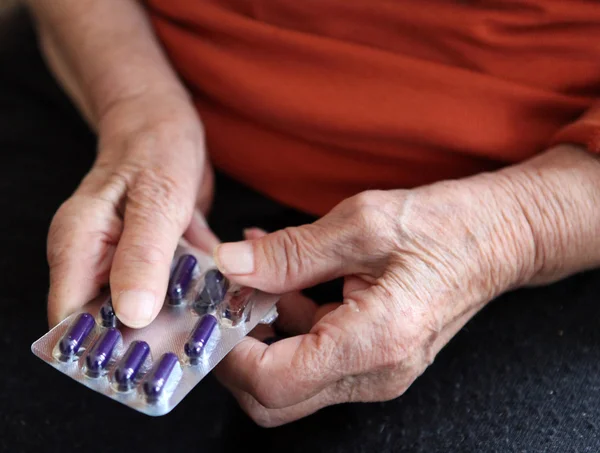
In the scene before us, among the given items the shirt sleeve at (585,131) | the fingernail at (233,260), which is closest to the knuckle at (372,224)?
the fingernail at (233,260)

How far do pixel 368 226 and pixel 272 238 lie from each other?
9 centimetres

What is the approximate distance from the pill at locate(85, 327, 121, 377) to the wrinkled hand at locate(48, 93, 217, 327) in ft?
0.07

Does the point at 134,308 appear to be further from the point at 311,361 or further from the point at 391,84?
the point at 391,84

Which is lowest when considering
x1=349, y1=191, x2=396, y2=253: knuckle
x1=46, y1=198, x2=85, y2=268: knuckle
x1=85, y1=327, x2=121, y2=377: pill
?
x1=85, y1=327, x2=121, y2=377: pill

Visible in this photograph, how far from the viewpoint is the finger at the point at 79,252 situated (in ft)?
2.09

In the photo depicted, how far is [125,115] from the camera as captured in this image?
793 millimetres

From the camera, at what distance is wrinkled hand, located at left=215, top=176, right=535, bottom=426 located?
0.58 m

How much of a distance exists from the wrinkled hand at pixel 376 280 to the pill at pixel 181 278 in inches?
2.3

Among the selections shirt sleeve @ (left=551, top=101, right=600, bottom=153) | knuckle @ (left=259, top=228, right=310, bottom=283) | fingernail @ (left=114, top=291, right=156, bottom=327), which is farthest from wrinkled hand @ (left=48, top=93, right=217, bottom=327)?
shirt sleeve @ (left=551, top=101, right=600, bottom=153)

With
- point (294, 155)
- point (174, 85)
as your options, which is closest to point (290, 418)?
point (294, 155)

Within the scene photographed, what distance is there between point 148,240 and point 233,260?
0.29 ft

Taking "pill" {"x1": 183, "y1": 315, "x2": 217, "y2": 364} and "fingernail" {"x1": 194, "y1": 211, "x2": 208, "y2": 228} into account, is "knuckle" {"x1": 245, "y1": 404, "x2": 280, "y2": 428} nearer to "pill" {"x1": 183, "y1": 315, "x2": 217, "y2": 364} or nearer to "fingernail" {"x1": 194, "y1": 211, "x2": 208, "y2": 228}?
"pill" {"x1": 183, "y1": 315, "x2": 217, "y2": 364}

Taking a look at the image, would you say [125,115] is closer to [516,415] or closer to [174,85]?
[174,85]

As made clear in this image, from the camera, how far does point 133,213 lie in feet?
2.21
